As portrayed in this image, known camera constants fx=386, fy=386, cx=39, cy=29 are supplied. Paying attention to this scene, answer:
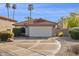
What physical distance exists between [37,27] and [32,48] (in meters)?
0.41

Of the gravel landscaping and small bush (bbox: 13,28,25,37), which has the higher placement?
small bush (bbox: 13,28,25,37)

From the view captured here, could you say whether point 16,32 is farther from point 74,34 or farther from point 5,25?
point 74,34

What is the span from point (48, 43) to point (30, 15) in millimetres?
620

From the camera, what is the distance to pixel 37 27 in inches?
287

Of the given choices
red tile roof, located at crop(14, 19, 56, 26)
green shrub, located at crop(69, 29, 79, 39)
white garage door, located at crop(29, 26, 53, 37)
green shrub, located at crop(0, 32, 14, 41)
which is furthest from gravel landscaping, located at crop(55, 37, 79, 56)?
green shrub, located at crop(0, 32, 14, 41)

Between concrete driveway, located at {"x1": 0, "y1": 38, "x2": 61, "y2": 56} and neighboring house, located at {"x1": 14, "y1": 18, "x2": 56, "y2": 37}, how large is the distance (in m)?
0.13

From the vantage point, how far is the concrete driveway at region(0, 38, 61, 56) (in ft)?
23.5

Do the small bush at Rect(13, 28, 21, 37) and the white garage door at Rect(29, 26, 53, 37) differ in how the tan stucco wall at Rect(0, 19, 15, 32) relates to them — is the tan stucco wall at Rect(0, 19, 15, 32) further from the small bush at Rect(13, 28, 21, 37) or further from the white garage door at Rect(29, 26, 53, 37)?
the white garage door at Rect(29, 26, 53, 37)

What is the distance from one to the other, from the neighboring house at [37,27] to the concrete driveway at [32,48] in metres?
0.13

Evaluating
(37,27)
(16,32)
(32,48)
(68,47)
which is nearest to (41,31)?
(37,27)

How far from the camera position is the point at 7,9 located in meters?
7.23

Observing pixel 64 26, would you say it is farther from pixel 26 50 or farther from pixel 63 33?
pixel 26 50

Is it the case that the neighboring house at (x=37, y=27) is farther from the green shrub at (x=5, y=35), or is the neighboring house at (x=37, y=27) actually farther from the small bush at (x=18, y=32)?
the green shrub at (x=5, y=35)

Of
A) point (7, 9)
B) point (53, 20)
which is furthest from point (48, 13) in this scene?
point (7, 9)
